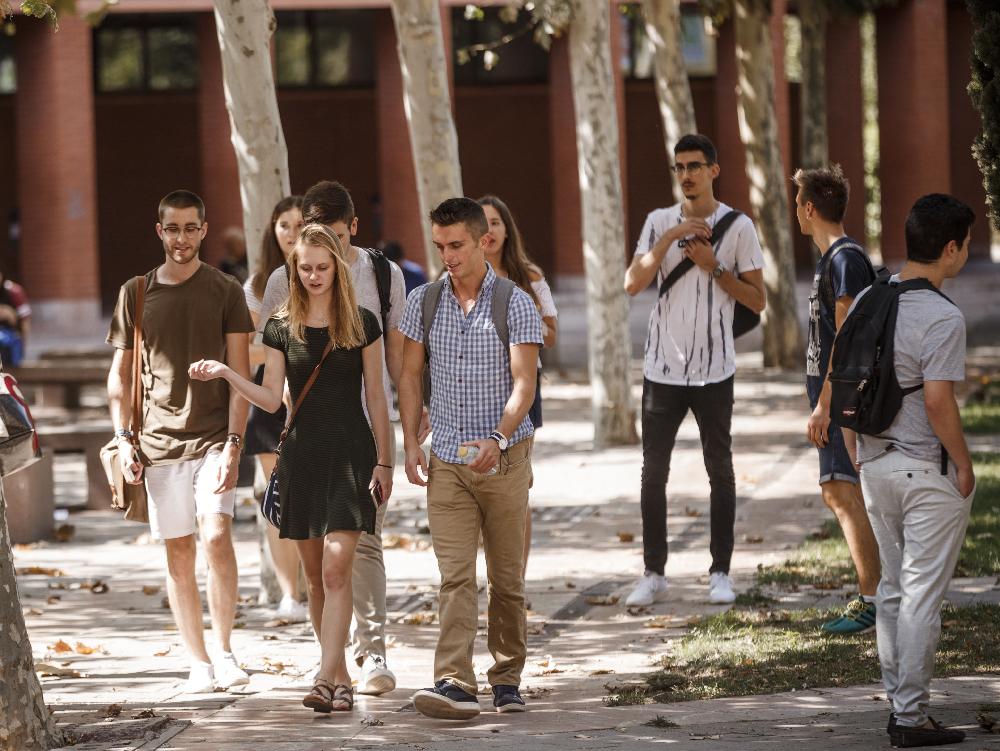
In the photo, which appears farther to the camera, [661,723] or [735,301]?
[735,301]

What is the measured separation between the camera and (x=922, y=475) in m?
6.16

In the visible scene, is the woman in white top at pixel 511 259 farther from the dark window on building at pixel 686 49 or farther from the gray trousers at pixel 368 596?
the dark window on building at pixel 686 49

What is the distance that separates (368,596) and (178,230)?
177cm

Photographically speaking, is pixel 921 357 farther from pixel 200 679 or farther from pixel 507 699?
pixel 200 679

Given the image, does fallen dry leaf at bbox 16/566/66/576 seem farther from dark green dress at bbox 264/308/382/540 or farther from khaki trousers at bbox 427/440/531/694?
khaki trousers at bbox 427/440/531/694

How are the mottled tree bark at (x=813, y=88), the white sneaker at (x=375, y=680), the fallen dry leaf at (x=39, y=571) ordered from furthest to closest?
the mottled tree bark at (x=813, y=88)
the fallen dry leaf at (x=39, y=571)
the white sneaker at (x=375, y=680)

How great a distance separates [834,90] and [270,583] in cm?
2992

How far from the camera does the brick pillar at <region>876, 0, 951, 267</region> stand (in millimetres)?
35094

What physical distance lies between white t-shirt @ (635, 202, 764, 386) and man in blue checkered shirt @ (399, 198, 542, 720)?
6.48 feet

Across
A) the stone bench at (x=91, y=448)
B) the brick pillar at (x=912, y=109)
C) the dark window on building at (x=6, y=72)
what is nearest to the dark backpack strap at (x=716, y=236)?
the stone bench at (x=91, y=448)

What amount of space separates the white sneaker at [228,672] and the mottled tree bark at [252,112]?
281 centimetres

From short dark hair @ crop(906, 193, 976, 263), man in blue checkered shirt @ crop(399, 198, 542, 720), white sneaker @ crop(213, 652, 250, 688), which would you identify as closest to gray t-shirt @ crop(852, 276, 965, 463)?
short dark hair @ crop(906, 193, 976, 263)

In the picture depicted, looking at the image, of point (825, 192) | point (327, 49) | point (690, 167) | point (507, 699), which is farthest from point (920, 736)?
point (327, 49)

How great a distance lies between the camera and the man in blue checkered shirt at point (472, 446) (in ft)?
22.3
